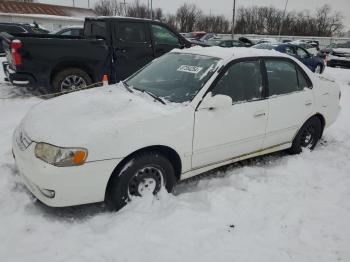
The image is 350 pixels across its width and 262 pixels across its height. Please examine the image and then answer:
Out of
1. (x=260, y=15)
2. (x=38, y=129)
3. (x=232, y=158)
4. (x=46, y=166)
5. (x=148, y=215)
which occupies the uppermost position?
(x=260, y=15)

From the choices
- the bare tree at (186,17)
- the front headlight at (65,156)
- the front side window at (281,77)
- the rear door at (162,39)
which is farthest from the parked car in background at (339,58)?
the bare tree at (186,17)

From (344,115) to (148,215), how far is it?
19.6 ft

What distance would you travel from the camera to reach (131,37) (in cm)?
812

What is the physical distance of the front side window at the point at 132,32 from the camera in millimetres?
8031

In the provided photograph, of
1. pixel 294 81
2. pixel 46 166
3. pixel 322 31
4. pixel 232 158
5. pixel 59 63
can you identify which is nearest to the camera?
pixel 46 166

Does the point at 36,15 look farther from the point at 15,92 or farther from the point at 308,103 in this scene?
the point at 308,103

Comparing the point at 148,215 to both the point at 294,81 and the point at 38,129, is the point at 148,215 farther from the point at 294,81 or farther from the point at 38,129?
the point at 294,81

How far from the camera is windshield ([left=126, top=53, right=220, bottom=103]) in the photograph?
3.74m

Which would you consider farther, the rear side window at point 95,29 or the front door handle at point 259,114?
the rear side window at point 95,29

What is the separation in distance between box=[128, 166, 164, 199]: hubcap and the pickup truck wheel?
4.82 metres

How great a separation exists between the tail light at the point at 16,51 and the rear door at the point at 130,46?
2090mm

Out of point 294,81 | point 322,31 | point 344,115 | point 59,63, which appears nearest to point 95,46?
point 59,63

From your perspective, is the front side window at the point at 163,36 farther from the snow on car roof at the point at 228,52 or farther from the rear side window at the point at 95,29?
the snow on car roof at the point at 228,52

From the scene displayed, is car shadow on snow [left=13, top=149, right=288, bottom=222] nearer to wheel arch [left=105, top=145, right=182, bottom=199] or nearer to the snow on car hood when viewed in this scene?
wheel arch [left=105, top=145, right=182, bottom=199]
